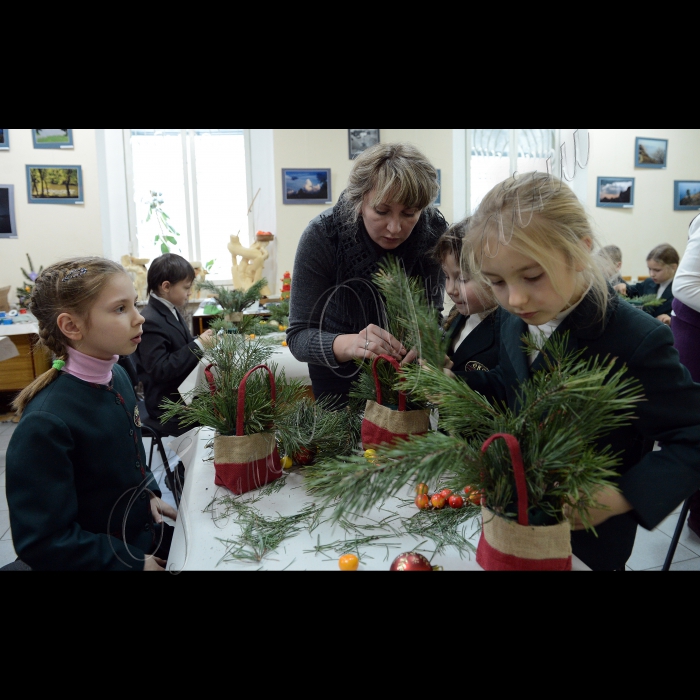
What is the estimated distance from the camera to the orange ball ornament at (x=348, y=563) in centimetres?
92

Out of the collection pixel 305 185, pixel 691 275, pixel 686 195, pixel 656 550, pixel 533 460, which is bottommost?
pixel 656 550

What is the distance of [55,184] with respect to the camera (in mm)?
5543

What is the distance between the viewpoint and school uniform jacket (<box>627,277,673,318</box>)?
3979 millimetres

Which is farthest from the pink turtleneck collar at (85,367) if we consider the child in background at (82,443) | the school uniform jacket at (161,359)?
the school uniform jacket at (161,359)

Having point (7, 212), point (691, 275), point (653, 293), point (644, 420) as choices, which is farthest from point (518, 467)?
point (7, 212)

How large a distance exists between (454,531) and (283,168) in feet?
17.8

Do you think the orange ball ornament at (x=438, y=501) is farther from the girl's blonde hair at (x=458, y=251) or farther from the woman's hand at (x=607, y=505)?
the girl's blonde hair at (x=458, y=251)

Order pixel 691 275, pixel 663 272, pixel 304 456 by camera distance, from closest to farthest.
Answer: pixel 304 456 → pixel 691 275 → pixel 663 272

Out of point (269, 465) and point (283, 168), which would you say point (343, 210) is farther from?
point (283, 168)

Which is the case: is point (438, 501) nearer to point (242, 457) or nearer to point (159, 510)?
point (242, 457)

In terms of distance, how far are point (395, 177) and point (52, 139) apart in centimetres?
545

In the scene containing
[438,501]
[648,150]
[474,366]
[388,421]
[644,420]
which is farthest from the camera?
[648,150]

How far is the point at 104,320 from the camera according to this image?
1.29 meters

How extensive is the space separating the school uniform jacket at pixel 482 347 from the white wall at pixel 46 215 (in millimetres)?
5019
